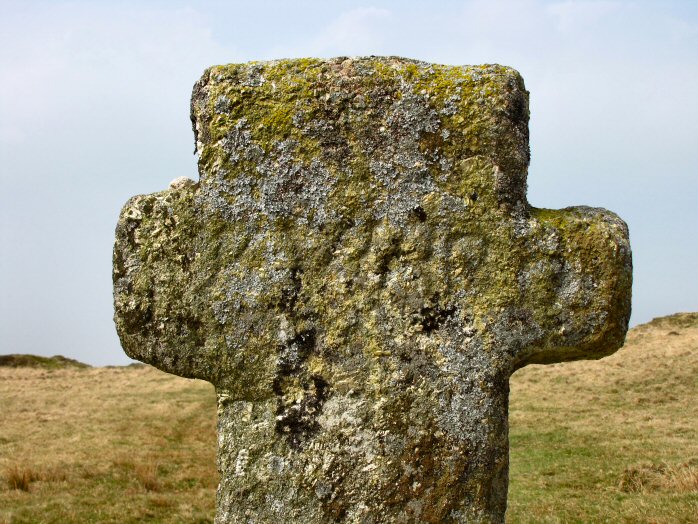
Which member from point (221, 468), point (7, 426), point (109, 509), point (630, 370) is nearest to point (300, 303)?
point (221, 468)

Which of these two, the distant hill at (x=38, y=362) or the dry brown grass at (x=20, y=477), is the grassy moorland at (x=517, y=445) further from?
the distant hill at (x=38, y=362)

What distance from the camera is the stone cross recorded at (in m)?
4.32

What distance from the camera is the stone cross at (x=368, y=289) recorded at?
14.2 ft

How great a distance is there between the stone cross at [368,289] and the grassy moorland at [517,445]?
6.26 meters

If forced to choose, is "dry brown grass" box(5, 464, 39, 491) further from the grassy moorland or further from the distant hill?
the distant hill

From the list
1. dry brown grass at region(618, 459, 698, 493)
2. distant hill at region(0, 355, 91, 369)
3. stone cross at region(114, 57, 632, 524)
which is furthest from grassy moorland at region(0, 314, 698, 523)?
distant hill at region(0, 355, 91, 369)

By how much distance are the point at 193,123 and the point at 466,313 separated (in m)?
2.23

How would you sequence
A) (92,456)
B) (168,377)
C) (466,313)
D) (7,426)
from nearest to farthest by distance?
(466,313) < (92,456) < (7,426) < (168,377)

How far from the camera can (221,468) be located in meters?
4.47

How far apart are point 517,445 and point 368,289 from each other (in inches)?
512

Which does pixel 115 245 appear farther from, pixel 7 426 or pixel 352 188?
pixel 7 426

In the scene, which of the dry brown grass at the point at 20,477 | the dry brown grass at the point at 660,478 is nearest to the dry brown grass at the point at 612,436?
the dry brown grass at the point at 660,478

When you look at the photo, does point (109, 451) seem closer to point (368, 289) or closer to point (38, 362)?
point (368, 289)

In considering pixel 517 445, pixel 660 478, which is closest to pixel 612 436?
pixel 517 445
